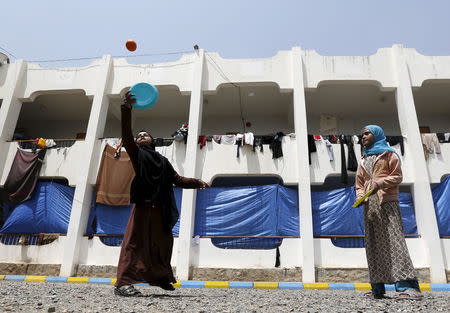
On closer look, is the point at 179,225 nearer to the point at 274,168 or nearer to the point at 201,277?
the point at 201,277

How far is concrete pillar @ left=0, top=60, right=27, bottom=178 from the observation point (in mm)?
12258

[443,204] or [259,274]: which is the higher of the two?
[443,204]

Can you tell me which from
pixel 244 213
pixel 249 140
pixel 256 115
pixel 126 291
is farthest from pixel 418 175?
pixel 126 291

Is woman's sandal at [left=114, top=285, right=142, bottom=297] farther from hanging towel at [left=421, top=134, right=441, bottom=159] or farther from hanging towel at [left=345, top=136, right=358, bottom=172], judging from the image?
hanging towel at [left=421, top=134, right=441, bottom=159]

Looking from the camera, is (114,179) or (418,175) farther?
(114,179)

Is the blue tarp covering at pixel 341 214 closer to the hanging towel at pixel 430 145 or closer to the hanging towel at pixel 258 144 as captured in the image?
the hanging towel at pixel 430 145

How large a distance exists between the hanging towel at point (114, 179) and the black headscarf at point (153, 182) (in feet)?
24.8

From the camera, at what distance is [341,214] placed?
10406 mm

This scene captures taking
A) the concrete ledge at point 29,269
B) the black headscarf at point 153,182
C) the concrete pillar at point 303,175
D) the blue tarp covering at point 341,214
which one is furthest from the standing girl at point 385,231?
the concrete ledge at point 29,269

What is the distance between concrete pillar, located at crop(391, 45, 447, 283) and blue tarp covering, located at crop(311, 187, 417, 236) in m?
0.27

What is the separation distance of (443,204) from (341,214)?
3278mm

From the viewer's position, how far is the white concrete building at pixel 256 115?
10.1 meters

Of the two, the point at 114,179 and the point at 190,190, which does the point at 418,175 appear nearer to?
the point at 190,190

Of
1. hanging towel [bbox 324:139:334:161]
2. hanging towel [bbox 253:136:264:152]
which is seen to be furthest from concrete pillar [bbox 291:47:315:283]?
hanging towel [bbox 253:136:264:152]
